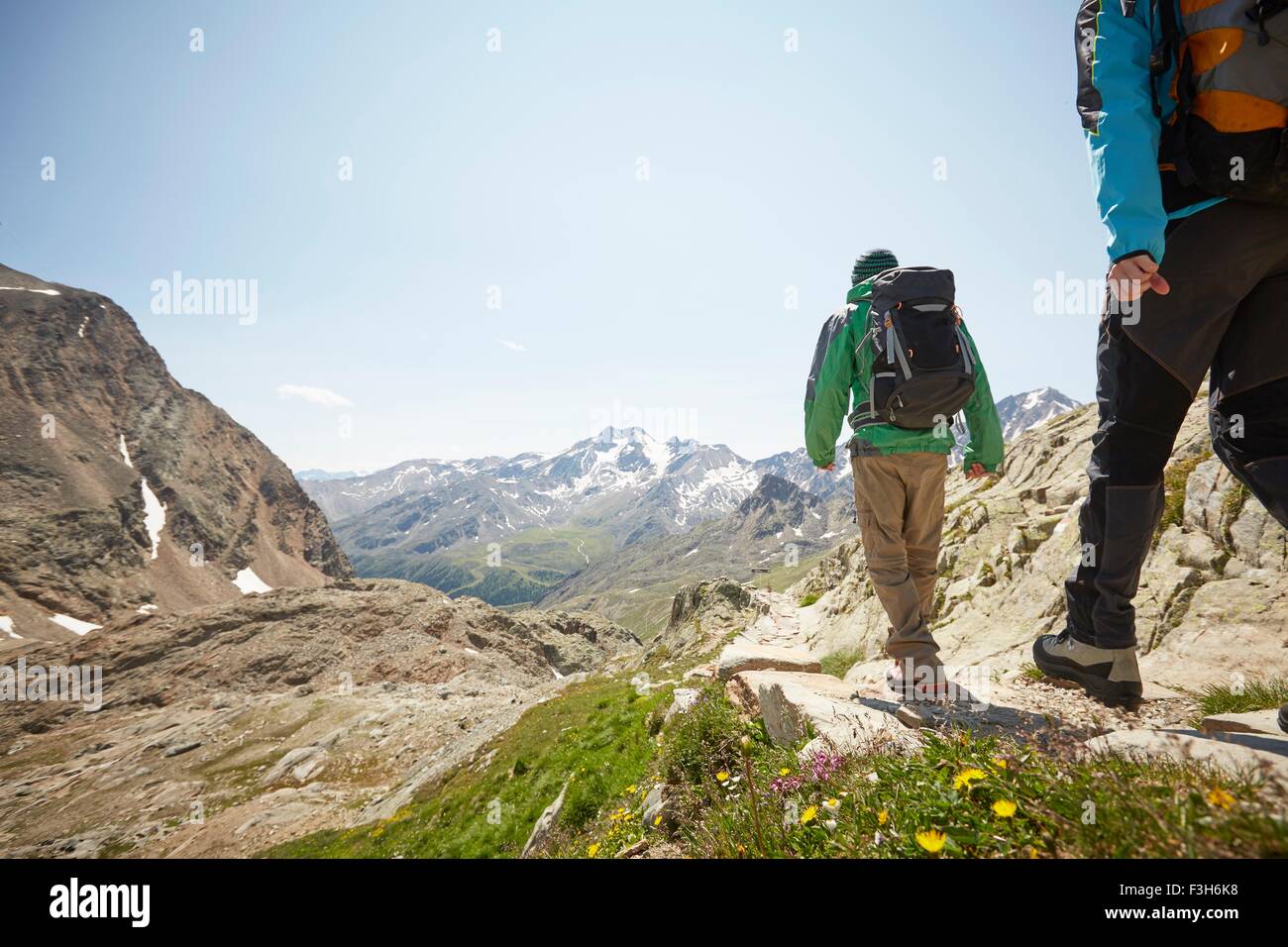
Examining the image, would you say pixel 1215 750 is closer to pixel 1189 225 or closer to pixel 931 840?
pixel 931 840

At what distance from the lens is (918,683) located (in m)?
5.16

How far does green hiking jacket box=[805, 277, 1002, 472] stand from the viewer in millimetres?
5297

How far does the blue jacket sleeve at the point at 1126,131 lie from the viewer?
312 centimetres

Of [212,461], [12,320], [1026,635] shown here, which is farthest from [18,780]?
[12,320]

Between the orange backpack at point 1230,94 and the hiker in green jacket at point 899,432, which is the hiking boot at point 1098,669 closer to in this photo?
the hiker in green jacket at point 899,432

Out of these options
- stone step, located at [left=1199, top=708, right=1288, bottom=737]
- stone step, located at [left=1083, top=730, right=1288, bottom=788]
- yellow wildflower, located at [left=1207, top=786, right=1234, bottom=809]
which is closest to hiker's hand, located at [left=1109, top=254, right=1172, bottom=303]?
stone step, located at [left=1083, top=730, right=1288, bottom=788]

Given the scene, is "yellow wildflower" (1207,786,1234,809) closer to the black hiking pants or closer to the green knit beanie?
the black hiking pants

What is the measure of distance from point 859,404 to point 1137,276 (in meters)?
2.52

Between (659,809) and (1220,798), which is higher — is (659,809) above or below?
below

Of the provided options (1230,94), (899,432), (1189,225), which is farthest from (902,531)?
(1230,94)

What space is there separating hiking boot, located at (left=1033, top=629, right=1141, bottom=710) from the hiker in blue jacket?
784 millimetres

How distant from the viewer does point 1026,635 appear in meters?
7.98

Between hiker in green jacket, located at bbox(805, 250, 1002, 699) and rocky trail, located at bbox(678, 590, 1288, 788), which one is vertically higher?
hiker in green jacket, located at bbox(805, 250, 1002, 699)
